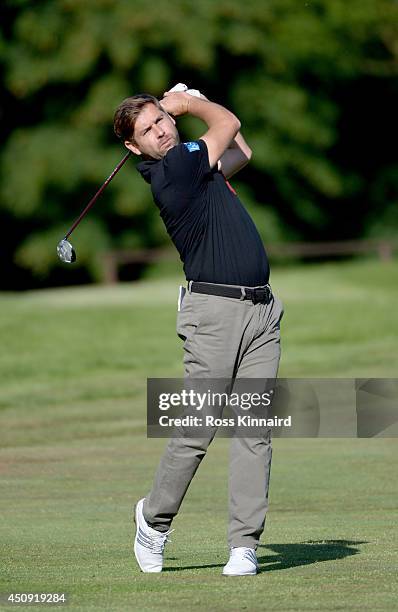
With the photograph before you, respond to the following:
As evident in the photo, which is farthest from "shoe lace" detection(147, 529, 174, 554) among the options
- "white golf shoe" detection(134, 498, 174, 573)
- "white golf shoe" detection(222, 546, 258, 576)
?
"white golf shoe" detection(222, 546, 258, 576)

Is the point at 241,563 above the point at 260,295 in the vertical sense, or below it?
below

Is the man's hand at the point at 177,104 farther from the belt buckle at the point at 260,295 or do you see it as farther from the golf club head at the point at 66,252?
the golf club head at the point at 66,252

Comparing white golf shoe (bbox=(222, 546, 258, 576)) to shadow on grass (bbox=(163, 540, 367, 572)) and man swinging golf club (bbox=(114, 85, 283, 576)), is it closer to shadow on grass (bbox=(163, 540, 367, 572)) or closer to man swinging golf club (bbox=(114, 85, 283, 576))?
man swinging golf club (bbox=(114, 85, 283, 576))

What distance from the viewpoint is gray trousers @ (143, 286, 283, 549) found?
529 cm

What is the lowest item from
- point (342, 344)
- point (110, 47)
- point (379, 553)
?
point (342, 344)

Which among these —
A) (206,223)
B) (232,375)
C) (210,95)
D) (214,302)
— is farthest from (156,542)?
(210,95)

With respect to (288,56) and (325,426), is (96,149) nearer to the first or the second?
(288,56)

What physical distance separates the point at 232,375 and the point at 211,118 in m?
1.05

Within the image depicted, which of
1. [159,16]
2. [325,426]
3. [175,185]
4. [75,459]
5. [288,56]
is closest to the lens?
[175,185]

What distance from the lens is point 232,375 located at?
5.34 meters

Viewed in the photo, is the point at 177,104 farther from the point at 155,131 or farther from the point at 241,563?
the point at 241,563

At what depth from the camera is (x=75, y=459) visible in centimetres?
1024

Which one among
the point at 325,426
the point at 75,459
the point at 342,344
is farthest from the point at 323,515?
the point at 342,344

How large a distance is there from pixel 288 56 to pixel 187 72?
292 centimetres
